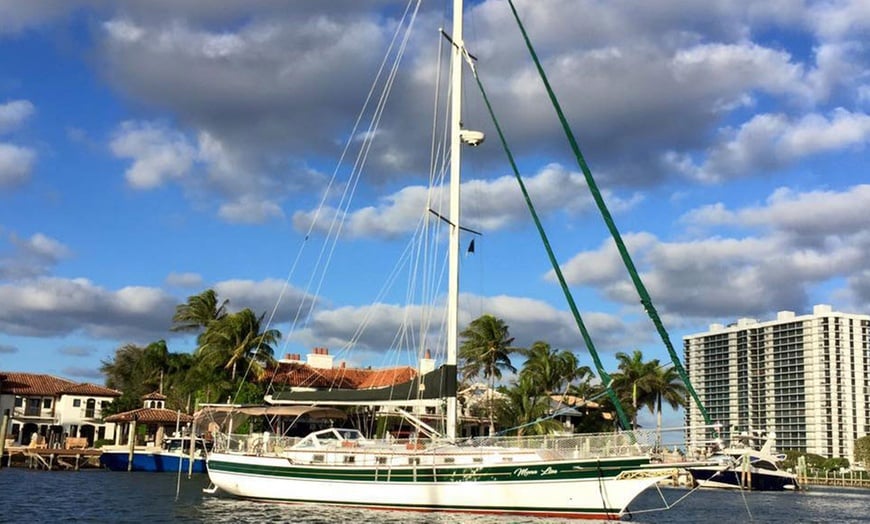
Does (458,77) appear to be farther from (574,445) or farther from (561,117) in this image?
(574,445)

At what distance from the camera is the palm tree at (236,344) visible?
7681cm

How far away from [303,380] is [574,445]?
5180cm

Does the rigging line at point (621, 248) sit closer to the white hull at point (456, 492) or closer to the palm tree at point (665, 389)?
the white hull at point (456, 492)

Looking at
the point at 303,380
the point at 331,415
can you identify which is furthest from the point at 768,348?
the point at 331,415

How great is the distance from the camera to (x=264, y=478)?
116 feet

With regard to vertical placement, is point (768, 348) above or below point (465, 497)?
above

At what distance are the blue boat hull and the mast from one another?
4023cm

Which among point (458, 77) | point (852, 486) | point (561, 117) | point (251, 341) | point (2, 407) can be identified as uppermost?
point (458, 77)

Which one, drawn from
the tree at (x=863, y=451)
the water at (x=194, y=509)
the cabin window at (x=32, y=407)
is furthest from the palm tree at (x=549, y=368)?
the tree at (x=863, y=451)

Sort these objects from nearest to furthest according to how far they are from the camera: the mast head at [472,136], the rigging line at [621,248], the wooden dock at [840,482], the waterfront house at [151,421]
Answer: the rigging line at [621,248]
the mast head at [472,136]
the waterfront house at [151,421]
the wooden dock at [840,482]

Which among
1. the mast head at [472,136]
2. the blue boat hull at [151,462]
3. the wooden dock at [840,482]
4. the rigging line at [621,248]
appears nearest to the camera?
the rigging line at [621,248]

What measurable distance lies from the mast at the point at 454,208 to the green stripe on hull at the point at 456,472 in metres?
1.83

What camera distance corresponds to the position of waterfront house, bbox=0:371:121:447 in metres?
90.3

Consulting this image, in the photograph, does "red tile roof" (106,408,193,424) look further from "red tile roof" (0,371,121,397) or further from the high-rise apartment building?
the high-rise apartment building
